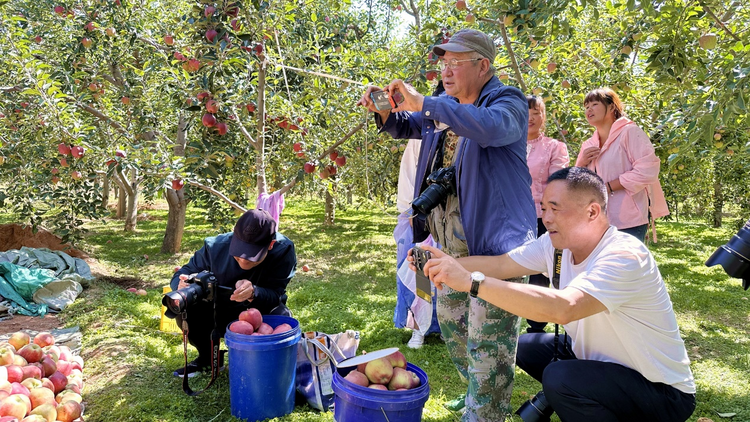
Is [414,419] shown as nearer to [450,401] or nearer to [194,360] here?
[450,401]

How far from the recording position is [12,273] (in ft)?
16.1

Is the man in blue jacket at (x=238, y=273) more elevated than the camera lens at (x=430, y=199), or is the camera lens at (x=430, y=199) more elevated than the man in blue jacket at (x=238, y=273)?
the camera lens at (x=430, y=199)

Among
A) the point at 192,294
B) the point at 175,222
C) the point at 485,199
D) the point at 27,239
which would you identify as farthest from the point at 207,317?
the point at 27,239

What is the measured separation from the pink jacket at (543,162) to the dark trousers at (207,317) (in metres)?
1.81

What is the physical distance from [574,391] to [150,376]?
2.51 meters

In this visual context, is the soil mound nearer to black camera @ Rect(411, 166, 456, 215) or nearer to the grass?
the grass

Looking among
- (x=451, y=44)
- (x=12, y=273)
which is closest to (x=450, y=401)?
(x=451, y=44)

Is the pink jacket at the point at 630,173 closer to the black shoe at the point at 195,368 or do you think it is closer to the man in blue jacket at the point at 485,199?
the man in blue jacket at the point at 485,199

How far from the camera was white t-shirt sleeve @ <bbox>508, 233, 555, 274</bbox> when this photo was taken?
2109 millimetres

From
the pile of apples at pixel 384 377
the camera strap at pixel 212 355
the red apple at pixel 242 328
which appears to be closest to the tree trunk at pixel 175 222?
the camera strap at pixel 212 355

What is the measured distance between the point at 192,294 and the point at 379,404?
1.26m

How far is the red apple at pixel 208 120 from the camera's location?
3636mm

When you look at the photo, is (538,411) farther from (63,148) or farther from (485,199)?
(63,148)

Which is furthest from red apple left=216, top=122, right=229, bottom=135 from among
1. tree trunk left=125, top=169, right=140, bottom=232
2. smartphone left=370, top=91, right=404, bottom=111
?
tree trunk left=125, top=169, right=140, bottom=232
